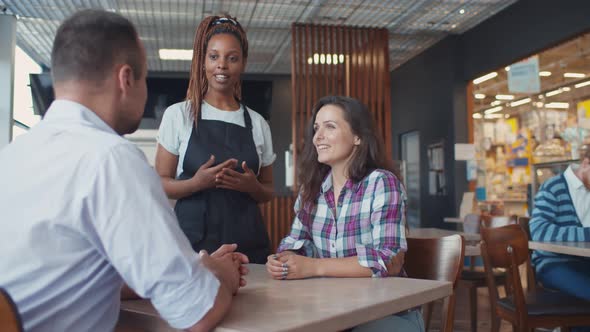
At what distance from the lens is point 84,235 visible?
97cm

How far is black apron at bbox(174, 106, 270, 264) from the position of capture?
197 centimetres

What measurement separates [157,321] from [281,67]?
1035 centimetres

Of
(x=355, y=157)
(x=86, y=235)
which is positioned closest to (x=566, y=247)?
(x=355, y=157)

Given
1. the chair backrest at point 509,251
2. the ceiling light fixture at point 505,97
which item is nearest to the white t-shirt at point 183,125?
the chair backrest at point 509,251

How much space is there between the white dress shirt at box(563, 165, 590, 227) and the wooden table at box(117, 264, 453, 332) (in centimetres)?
209

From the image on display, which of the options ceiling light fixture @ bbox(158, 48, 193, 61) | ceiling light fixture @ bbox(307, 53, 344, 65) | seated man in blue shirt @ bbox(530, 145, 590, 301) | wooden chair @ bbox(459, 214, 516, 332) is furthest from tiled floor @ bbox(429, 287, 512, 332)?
ceiling light fixture @ bbox(158, 48, 193, 61)

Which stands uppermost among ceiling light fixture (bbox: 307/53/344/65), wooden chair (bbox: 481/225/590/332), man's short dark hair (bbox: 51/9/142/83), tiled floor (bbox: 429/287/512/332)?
ceiling light fixture (bbox: 307/53/344/65)

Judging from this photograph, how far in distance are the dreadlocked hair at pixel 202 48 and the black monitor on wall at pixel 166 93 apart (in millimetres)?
6779

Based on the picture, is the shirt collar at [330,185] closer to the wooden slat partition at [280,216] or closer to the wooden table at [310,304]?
the wooden table at [310,304]

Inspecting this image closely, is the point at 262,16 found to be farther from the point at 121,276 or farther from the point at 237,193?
the point at 121,276

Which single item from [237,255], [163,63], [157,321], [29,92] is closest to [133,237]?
[157,321]

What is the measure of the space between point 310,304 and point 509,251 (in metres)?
1.90

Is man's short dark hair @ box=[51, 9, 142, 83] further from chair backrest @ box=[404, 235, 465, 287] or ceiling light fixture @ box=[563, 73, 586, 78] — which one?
ceiling light fixture @ box=[563, 73, 586, 78]

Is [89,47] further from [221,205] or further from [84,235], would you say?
[221,205]
